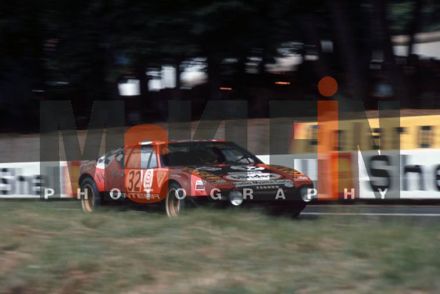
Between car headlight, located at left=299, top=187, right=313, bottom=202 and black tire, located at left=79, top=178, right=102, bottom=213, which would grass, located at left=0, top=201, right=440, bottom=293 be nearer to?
car headlight, located at left=299, top=187, right=313, bottom=202

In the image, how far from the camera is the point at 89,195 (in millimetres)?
14586

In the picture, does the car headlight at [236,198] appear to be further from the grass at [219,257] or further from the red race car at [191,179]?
the grass at [219,257]

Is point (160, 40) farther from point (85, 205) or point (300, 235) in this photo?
point (300, 235)

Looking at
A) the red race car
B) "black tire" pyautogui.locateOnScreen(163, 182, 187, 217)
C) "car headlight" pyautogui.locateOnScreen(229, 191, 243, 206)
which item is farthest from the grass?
"black tire" pyautogui.locateOnScreen(163, 182, 187, 217)

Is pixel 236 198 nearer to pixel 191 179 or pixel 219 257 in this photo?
pixel 191 179

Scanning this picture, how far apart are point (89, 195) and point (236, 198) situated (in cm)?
403

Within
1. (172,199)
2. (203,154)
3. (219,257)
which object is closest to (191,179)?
(172,199)

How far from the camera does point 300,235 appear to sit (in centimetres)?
732

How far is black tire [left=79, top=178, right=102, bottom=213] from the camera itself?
46.5 feet

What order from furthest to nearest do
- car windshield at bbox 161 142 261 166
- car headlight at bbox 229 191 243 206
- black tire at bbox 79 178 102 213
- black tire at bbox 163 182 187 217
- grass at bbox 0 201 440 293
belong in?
black tire at bbox 79 178 102 213 < car windshield at bbox 161 142 261 166 < black tire at bbox 163 182 187 217 < car headlight at bbox 229 191 243 206 < grass at bbox 0 201 440 293

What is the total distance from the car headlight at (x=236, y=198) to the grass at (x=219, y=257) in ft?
11.0

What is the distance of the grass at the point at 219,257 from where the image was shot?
600 cm

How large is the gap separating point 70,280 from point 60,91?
19605 mm

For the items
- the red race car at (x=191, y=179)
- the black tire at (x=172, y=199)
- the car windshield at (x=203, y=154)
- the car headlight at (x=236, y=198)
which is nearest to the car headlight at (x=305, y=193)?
the red race car at (x=191, y=179)
